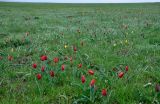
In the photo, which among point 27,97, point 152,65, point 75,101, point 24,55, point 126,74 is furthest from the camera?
point 24,55

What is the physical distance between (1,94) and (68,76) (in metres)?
1.62

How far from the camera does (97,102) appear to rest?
532 cm

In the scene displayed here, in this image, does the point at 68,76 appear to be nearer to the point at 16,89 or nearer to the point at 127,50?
the point at 16,89

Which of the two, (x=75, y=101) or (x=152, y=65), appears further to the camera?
(x=152, y=65)

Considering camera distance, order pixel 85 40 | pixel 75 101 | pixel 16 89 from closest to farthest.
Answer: pixel 75 101
pixel 16 89
pixel 85 40

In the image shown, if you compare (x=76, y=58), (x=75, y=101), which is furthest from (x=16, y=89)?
(x=76, y=58)

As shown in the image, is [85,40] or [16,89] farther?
[85,40]

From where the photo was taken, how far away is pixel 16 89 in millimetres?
6066

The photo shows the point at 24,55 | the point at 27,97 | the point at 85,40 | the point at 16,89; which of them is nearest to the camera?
the point at 27,97

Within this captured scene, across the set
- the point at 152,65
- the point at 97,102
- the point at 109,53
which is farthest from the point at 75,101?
the point at 109,53

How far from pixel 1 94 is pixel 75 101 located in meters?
1.57

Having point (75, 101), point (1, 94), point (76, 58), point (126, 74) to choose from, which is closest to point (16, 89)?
point (1, 94)

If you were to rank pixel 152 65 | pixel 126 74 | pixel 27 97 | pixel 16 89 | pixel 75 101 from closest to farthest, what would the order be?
pixel 75 101, pixel 27 97, pixel 16 89, pixel 126 74, pixel 152 65

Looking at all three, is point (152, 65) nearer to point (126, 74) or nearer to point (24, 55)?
point (126, 74)
